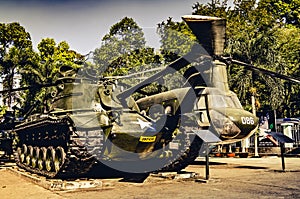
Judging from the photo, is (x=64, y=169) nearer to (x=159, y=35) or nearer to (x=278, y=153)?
(x=278, y=153)

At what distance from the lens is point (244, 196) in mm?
7723

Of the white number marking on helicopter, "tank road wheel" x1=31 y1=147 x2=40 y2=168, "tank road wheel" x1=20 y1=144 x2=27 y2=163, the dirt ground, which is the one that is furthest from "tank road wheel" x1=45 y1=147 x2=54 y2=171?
the white number marking on helicopter

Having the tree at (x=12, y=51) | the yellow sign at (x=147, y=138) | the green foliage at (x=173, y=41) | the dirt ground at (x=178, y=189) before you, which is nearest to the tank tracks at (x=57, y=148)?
the dirt ground at (x=178, y=189)

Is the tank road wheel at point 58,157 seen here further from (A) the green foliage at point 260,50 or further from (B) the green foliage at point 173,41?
(B) the green foliage at point 173,41

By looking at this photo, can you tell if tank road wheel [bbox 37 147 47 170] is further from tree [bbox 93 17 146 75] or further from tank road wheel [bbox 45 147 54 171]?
tree [bbox 93 17 146 75]

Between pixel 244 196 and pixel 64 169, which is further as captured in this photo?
pixel 64 169

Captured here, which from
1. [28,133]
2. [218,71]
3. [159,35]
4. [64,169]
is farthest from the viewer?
[159,35]

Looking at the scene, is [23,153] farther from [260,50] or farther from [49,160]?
[260,50]

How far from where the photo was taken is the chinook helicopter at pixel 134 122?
9781mm

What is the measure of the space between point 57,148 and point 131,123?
2.25 m

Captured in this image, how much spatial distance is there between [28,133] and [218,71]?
7202 mm

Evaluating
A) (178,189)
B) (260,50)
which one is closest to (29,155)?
(178,189)

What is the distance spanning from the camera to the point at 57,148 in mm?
10578

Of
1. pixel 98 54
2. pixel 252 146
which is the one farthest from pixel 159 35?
pixel 252 146
